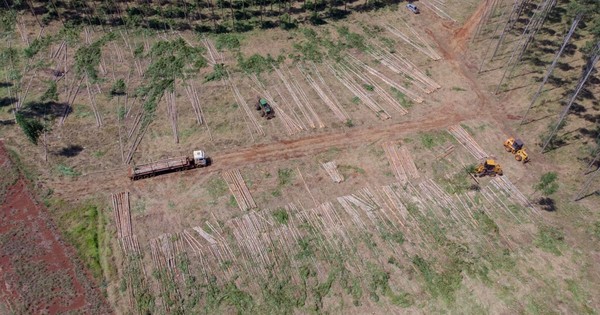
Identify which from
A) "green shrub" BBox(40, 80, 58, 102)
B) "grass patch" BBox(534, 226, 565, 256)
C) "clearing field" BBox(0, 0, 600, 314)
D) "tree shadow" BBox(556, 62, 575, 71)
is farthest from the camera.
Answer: "tree shadow" BBox(556, 62, 575, 71)

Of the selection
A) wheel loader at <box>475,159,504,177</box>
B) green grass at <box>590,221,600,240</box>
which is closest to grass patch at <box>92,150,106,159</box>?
wheel loader at <box>475,159,504,177</box>

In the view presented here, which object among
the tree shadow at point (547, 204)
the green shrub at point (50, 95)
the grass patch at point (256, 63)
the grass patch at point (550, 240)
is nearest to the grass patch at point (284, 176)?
the grass patch at point (256, 63)

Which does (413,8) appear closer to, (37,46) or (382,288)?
(382,288)

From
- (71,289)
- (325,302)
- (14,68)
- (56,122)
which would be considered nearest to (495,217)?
(325,302)

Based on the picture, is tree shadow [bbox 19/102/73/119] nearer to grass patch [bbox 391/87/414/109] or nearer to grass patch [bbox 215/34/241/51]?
grass patch [bbox 215/34/241/51]

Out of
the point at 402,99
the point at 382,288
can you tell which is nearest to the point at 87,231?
the point at 382,288

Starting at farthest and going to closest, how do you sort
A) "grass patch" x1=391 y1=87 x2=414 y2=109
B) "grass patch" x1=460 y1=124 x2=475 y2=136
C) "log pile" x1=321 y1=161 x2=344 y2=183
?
"grass patch" x1=391 y1=87 x2=414 y2=109 < "grass patch" x1=460 y1=124 x2=475 y2=136 < "log pile" x1=321 y1=161 x2=344 y2=183

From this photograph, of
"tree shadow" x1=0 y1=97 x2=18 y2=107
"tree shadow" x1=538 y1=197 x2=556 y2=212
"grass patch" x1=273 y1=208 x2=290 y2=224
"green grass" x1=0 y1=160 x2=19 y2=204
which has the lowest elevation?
"grass patch" x1=273 y1=208 x2=290 y2=224
